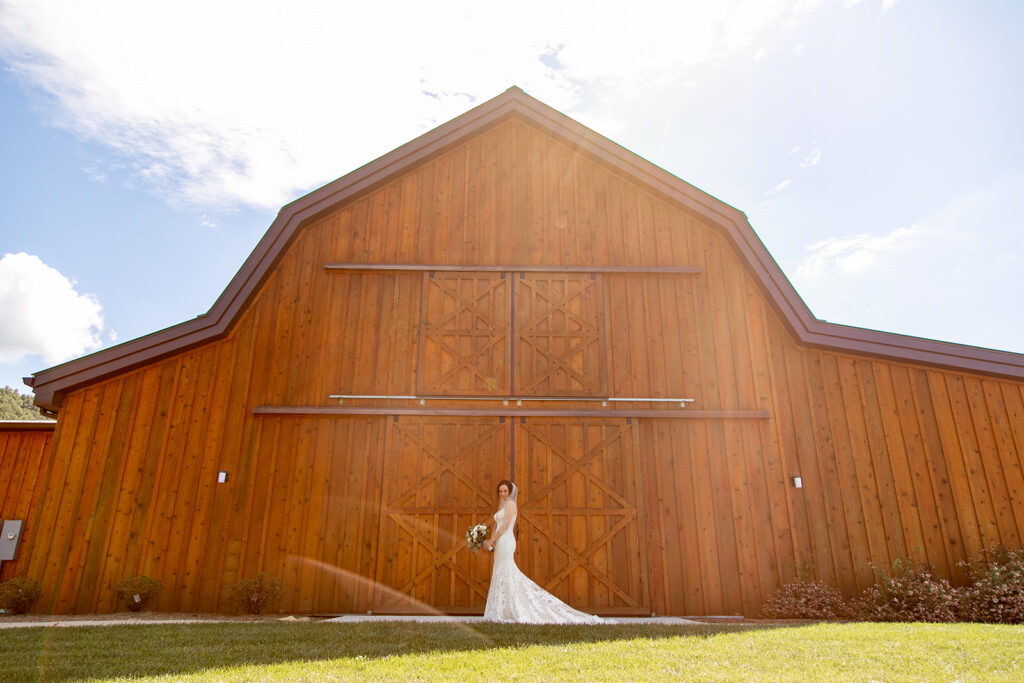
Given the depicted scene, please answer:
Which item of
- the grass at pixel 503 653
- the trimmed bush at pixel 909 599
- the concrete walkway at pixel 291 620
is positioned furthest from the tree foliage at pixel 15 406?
the trimmed bush at pixel 909 599

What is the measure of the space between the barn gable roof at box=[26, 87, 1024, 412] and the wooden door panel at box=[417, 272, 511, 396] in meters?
2.23

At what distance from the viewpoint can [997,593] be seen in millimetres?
7855

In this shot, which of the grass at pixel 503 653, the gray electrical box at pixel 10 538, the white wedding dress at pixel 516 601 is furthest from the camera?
the gray electrical box at pixel 10 538

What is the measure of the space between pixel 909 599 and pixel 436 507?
20.9 feet

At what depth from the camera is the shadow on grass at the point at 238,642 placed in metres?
5.04

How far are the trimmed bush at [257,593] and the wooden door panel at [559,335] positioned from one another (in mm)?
4297

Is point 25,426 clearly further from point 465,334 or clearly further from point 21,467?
point 465,334

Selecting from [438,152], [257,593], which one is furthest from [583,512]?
[438,152]

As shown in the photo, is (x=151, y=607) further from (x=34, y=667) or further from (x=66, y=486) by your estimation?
(x=34, y=667)

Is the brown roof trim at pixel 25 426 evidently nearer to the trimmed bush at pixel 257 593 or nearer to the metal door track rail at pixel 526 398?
the trimmed bush at pixel 257 593

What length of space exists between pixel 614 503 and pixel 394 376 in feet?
12.4

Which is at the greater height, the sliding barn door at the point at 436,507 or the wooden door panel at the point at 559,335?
the wooden door panel at the point at 559,335

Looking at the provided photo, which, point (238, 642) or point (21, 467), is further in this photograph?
point (21, 467)

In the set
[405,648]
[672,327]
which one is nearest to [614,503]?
[672,327]
